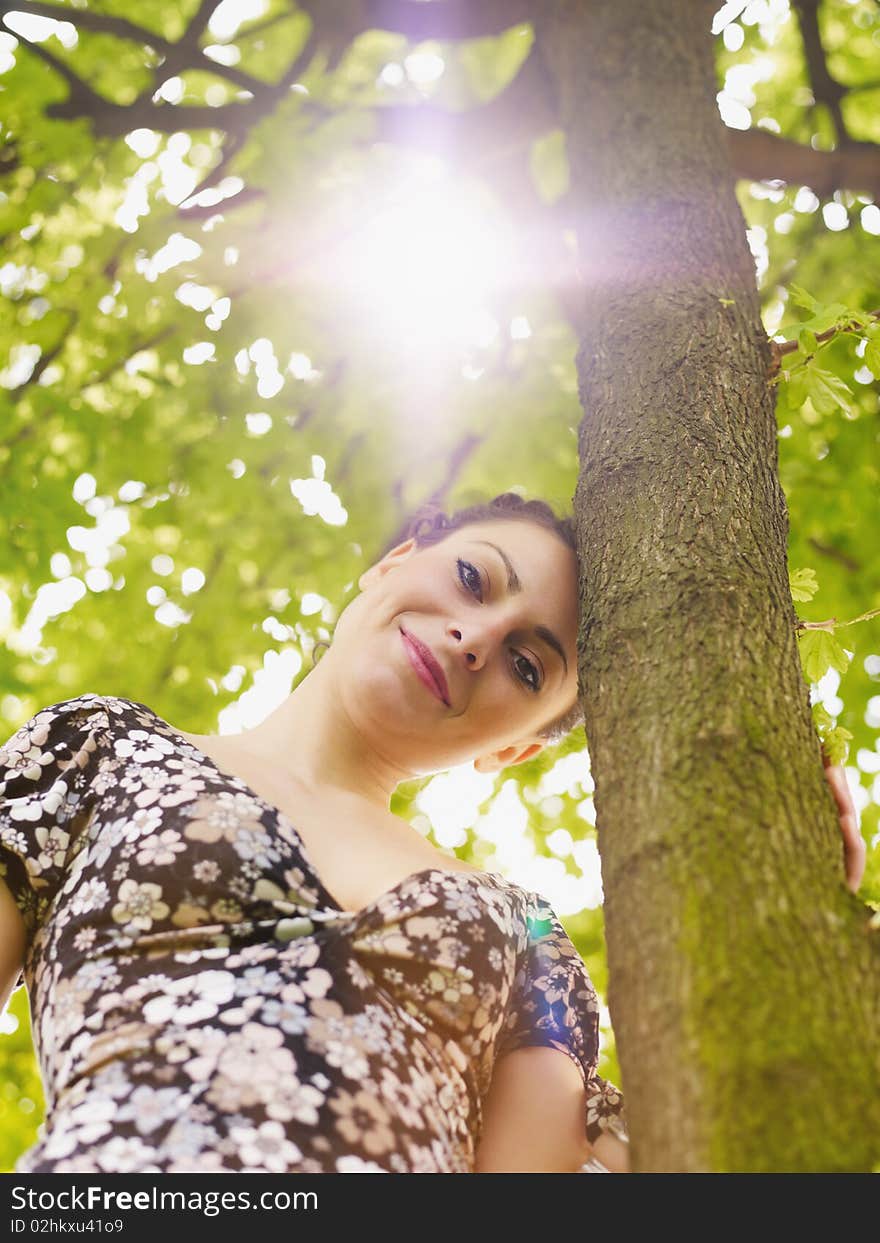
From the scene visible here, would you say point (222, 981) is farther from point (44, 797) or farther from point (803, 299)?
point (803, 299)

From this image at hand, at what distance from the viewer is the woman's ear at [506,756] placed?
280 cm

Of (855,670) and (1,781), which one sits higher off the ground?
(855,670)

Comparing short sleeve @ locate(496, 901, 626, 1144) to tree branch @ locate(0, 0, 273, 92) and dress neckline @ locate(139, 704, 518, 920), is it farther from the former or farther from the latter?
tree branch @ locate(0, 0, 273, 92)

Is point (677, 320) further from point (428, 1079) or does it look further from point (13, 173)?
point (13, 173)

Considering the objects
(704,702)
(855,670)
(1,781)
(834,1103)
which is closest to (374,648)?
(1,781)

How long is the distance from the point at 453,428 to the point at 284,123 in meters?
1.59

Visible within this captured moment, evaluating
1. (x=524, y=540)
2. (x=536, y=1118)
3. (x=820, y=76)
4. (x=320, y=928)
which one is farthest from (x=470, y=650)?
(x=820, y=76)

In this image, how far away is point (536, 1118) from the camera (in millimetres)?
1866

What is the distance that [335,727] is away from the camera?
2.34m

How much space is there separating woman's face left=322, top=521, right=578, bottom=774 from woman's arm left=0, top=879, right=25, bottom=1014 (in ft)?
2.84

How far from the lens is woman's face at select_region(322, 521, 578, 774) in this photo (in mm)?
A: 2217

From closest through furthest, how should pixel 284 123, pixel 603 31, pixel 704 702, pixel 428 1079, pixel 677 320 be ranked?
pixel 704 702
pixel 428 1079
pixel 677 320
pixel 603 31
pixel 284 123
